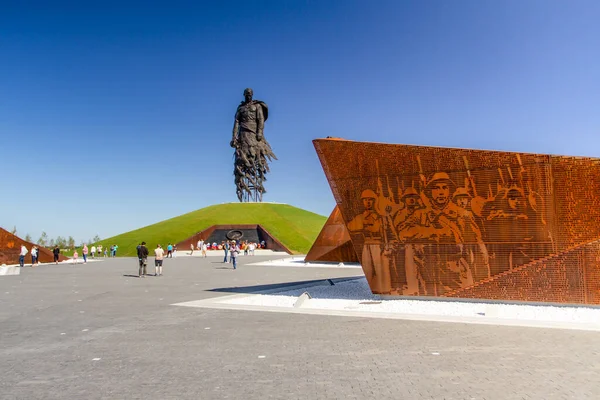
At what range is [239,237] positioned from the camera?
57.5m

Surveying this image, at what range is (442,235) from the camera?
43.1ft

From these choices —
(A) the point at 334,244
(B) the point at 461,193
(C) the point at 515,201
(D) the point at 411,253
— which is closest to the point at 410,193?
(B) the point at 461,193

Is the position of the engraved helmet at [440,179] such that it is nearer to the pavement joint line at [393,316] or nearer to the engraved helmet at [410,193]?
the engraved helmet at [410,193]

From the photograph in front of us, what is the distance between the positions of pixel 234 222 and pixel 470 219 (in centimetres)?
5261

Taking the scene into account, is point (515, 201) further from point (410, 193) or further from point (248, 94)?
point (248, 94)

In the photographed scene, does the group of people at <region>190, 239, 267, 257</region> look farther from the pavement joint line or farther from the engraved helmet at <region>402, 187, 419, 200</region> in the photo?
the engraved helmet at <region>402, 187, 419, 200</region>

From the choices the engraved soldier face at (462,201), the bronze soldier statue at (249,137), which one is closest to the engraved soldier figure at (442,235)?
the engraved soldier face at (462,201)

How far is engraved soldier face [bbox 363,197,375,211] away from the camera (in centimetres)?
1400

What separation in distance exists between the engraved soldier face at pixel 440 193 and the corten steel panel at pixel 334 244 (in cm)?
1875

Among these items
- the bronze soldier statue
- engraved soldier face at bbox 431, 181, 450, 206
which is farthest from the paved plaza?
the bronze soldier statue

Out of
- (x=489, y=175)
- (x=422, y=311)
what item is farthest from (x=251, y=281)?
(x=489, y=175)

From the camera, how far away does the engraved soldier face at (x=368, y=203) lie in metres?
14.0

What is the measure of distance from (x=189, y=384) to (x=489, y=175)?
946 centimetres

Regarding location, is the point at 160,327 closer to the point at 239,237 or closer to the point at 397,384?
the point at 397,384
